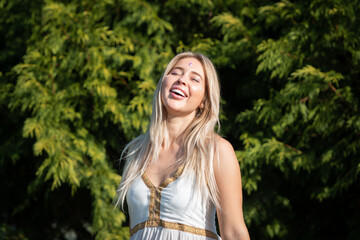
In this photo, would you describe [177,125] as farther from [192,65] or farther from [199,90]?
[192,65]

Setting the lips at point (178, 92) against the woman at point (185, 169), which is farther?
the lips at point (178, 92)

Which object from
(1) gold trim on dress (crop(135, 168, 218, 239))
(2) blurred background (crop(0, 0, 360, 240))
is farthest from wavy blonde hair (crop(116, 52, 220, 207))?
(2) blurred background (crop(0, 0, 360, 240))

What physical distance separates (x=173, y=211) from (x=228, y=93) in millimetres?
2914

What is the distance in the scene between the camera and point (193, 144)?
2.12 meters

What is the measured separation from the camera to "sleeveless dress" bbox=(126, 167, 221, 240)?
1968mm

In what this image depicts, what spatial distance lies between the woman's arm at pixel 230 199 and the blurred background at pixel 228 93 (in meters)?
1.96

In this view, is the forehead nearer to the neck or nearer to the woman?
the woman

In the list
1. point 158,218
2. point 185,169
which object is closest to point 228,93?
point 185,169

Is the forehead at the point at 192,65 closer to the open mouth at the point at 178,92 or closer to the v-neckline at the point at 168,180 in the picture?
the open mouth at the point at 178,92

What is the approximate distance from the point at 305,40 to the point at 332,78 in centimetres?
47

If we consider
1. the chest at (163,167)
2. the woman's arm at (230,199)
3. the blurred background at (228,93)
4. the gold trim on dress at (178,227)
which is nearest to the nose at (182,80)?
the chest at (163,167)

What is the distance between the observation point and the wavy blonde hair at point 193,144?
6.53ft

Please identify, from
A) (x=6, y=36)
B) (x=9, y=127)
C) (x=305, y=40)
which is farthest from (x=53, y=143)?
(x=305, y=40)

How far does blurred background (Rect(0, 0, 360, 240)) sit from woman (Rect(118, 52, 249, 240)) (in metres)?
1.70
